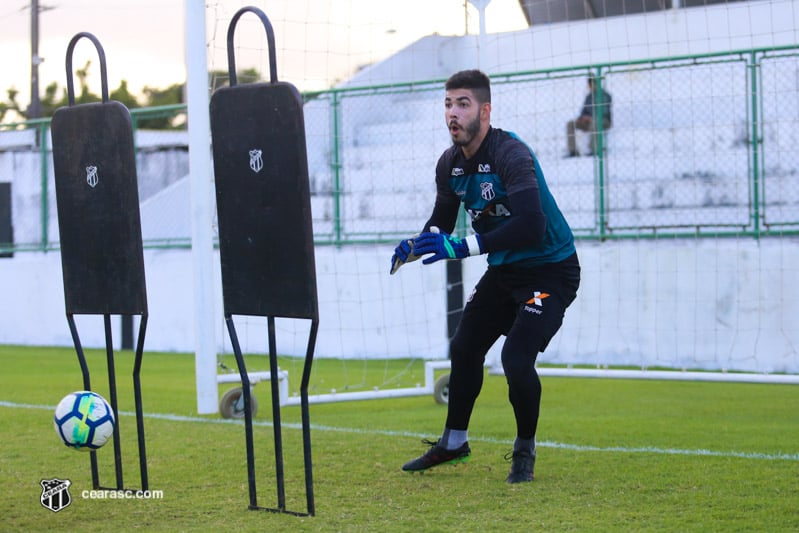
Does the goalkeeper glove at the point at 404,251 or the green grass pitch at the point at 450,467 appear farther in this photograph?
the goalkeeper glove at the point at 404,251

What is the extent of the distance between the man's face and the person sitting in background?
22.5 ft

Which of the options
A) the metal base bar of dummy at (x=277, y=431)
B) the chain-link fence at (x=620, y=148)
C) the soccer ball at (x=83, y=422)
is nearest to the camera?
the metal base bar of dummy at (x=277, y=431)

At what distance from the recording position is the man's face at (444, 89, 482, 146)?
236 inches

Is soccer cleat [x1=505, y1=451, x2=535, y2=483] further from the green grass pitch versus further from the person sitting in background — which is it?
the person sitting in background

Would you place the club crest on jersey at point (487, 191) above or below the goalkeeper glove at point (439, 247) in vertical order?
above

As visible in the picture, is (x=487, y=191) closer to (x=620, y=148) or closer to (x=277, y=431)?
(x=277, y=431)

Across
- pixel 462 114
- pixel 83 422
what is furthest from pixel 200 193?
pixel 83 422

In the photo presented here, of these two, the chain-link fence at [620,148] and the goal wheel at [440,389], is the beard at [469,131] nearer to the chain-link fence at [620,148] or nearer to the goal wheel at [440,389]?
the goal wheel at [440,389]

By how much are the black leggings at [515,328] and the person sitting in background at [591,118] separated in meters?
6.86

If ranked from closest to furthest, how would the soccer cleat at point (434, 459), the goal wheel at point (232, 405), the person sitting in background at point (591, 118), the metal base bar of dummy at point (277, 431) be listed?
the metal base bar of dummy at point (277, 431) → the soccer cleat at point (434, 459) → the goal wheel at point (232, 405) → the person sitting in background at point (591, 118)

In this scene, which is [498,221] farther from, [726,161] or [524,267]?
[726,161]

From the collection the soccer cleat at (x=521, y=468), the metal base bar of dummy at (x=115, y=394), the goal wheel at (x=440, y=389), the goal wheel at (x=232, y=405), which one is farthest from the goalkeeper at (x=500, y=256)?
the goal wheel at (x=440, y=389)

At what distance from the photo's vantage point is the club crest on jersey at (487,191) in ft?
19.8

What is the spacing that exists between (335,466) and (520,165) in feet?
6.84
